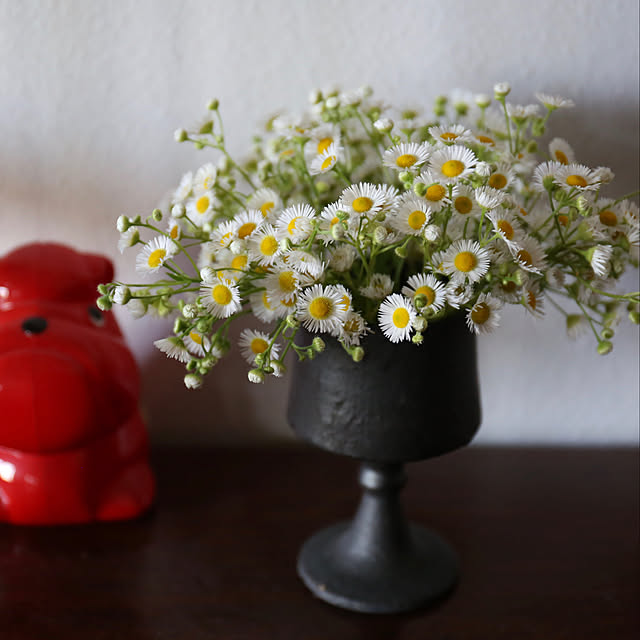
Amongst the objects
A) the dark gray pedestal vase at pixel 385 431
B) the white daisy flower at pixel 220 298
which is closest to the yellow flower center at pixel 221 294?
the white daisy flower at pixel 220 298

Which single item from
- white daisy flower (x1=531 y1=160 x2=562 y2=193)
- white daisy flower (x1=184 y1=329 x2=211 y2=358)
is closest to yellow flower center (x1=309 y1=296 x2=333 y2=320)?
white daisy flower (x1=184 y1=329 x2=211 y2=358)

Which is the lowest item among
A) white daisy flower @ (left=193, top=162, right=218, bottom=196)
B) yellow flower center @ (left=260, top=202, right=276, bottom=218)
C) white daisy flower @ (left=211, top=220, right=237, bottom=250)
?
white daisy flower @ (left=211, top=220, right=237, bottom=250)

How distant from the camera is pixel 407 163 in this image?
0.58 meters

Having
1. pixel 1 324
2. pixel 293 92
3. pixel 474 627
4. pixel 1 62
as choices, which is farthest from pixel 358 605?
pixel 1 62

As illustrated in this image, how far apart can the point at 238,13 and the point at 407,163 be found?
1.30ft

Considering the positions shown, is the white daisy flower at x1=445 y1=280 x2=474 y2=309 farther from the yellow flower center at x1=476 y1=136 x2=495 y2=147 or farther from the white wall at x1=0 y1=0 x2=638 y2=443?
the white wall at x1=0 y1=0 x2=638 y2=443

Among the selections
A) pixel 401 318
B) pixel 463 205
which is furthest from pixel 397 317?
pixel 463 205

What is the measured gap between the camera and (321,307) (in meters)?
0.57

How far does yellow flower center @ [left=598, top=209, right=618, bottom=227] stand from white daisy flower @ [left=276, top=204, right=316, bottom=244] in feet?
0.90

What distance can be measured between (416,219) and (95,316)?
429mm

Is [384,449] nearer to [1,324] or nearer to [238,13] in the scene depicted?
[1,324]

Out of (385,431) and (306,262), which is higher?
(306,262)

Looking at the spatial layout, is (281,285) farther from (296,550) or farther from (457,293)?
(296,550)

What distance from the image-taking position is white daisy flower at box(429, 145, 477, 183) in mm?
572
